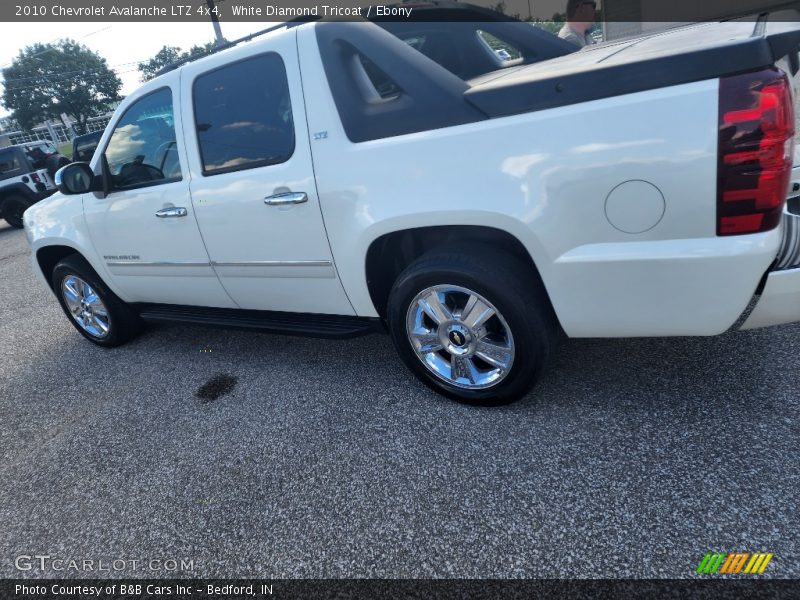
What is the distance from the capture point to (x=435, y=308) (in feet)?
8.11

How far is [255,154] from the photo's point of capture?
275 cm

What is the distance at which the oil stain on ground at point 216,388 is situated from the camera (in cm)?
323

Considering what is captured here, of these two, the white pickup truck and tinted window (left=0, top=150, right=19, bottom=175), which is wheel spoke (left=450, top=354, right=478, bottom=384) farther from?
tinted window (left=0, top=150, right=19, bottom=175)

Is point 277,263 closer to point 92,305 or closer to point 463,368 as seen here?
point 463,368

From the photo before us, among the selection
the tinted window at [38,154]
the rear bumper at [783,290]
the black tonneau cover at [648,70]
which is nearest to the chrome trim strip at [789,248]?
the rear bumper at [783,290]

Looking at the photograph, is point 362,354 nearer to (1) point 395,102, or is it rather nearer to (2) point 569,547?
(1) point 395,102

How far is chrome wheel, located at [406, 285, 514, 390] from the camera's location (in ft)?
7.84

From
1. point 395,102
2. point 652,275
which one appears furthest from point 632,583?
point 395,102

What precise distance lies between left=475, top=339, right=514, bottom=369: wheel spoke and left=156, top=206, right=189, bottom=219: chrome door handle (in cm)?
189

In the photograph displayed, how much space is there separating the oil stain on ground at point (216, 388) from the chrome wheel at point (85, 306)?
1.30 metres

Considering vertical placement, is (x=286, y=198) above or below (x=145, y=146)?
below

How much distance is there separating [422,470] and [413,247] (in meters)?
1.10

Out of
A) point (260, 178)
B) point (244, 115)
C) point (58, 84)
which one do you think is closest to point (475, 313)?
point (260, 178)

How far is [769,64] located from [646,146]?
0.41 meters
